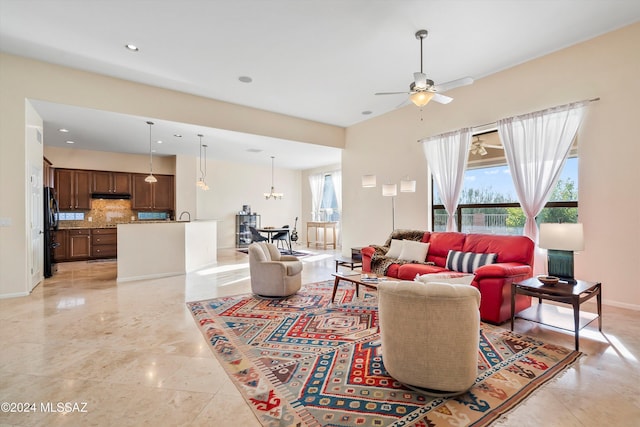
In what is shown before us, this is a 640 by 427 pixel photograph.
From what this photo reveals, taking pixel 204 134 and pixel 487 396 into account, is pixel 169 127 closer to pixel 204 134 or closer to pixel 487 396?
pixel 204 134

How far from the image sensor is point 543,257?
4.33 metres

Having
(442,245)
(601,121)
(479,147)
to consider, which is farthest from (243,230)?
(601,121)

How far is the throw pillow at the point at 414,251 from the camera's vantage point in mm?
4652

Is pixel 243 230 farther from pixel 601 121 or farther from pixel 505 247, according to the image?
pixel 601 121

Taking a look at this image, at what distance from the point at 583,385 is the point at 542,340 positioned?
0.79 metres

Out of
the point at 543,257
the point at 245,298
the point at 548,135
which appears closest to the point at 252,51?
the point at 245,298

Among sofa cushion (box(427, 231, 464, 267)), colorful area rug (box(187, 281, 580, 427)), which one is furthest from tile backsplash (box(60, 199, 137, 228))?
sofa cushion (box(427, 231, 464, 267))

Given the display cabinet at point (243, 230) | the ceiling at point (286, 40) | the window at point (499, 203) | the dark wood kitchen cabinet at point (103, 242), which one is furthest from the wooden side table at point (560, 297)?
the dark wood kitchen cabinet at point (103, 242)

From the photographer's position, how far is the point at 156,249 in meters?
5.81

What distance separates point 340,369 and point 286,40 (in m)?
3.88

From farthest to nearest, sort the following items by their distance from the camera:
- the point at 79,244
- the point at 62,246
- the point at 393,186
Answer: the point at 79,244, the point at 62,246, the point at 393,186

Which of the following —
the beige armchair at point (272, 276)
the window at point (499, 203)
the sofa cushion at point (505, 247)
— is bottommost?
the beige armchair at point (272, 276)

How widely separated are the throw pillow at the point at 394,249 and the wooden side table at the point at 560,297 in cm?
196

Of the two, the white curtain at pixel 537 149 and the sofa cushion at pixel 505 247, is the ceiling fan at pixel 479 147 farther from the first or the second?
the sofa cushion at pixel 505 247
